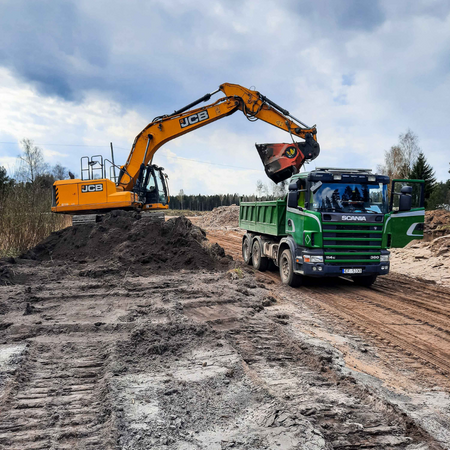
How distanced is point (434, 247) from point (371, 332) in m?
9.35

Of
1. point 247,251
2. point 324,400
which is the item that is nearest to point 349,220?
point 247,251

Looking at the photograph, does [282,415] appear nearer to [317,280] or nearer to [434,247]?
[317,280]

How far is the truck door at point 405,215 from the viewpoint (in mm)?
8953

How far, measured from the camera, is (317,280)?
10.5 meters

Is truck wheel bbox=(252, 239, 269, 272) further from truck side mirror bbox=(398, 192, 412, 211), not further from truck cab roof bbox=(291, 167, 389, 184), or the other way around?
truck side mirror bbox=(398, 192, 412, 211)

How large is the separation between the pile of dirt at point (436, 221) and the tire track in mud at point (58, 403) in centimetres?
2321

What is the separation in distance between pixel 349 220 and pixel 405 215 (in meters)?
1.41

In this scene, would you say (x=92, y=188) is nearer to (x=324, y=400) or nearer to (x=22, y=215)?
(x=22, y=215)

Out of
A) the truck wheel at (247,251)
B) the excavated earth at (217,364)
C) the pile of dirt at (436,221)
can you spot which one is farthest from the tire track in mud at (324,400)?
the pile of dirt at (436,221)

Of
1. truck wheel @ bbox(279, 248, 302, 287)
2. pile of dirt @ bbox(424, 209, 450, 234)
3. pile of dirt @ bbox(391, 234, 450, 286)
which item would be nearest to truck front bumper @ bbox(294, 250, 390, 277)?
truck wheel @ bbox(279, 248, 302, 287)

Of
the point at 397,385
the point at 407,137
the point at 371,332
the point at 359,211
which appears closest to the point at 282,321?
the point at 371,332

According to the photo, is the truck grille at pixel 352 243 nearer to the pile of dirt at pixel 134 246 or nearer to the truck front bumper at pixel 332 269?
the truck front bumper at pixel 332 269

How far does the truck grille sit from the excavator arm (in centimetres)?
351

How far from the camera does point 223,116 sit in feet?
45.7
